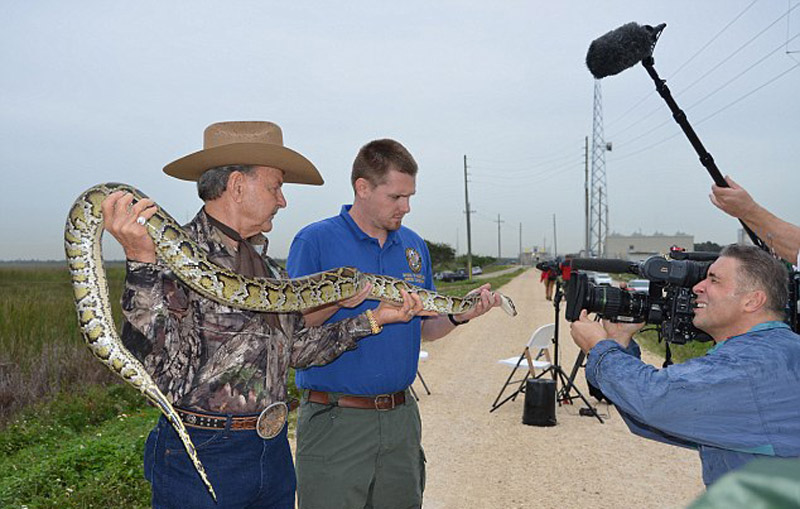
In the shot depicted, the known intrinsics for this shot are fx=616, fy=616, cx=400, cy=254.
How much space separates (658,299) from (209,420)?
2.70 metres

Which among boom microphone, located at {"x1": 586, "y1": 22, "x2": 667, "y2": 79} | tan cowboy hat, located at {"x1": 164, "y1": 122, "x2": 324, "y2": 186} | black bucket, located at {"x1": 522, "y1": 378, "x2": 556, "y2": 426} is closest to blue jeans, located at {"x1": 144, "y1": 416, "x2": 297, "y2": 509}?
tan cowboy hat, located at {"x1": 164, "y1": 122, "x2": 324, "y2": 186}

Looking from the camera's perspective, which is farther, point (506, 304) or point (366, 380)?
point (506, 304)

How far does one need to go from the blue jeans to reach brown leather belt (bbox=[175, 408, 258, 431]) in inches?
1.1

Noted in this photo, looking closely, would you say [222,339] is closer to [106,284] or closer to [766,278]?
[106,284]

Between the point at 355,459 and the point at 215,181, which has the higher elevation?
the point at 215,181

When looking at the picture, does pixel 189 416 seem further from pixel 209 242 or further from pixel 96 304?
pixel 209 242

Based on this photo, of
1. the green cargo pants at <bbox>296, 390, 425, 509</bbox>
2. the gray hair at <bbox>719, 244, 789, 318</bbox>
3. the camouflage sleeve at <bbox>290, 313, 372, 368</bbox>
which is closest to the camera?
the gray hair at <bbox>719, 244, 789, 318</bbox>

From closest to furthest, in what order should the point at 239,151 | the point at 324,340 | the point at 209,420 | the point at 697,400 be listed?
the point at 697,400 < the point at 209,420 < the point at 239,151 < the point at 324,340

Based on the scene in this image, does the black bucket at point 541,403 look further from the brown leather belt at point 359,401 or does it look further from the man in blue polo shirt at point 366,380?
the brown leather belt at point 359,401

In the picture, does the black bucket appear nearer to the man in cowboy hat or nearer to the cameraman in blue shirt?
the cameraman in blue shirt

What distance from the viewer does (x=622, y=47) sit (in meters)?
4.95

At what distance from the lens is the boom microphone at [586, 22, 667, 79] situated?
193 inches

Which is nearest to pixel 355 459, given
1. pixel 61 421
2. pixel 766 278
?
pixel 766 278

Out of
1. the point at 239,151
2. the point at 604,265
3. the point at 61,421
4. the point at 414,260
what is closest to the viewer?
the point at 239,151
